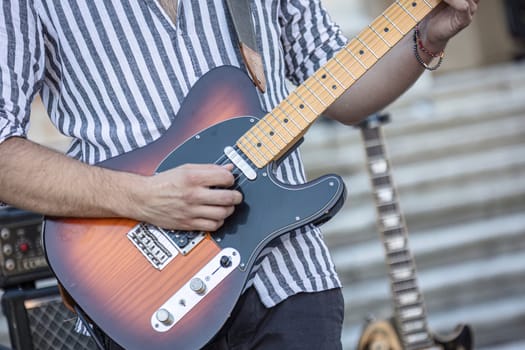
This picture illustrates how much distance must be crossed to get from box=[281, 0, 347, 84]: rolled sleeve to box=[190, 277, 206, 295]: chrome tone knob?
52 cm

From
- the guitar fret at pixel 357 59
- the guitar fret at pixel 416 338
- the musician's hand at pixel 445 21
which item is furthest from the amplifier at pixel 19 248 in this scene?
the guitar fret at pixel 416 338

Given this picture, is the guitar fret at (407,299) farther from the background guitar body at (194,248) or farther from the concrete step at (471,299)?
the background guitar body at (194,248)

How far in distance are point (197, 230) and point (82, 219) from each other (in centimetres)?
22

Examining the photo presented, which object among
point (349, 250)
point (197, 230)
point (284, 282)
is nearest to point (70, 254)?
point (197, 230)

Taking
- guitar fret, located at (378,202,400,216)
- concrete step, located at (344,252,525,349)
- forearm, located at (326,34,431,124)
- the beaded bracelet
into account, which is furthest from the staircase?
the beaded bracelet

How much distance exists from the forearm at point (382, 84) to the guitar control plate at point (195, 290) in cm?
45

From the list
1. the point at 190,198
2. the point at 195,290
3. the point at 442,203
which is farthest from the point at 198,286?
the point at 442,203

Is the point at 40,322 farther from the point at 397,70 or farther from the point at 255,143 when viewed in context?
the point at 397,70

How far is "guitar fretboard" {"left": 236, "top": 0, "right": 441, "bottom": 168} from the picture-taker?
1623 millimetres

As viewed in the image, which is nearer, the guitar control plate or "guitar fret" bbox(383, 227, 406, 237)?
the guitar control plate

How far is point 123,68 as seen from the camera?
5.40 feet

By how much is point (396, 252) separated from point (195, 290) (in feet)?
6.01

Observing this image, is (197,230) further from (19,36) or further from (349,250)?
(349,250)

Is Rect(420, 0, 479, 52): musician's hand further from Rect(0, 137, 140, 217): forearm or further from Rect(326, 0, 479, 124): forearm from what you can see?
Rect(0, 137, 140, 217): forearm
